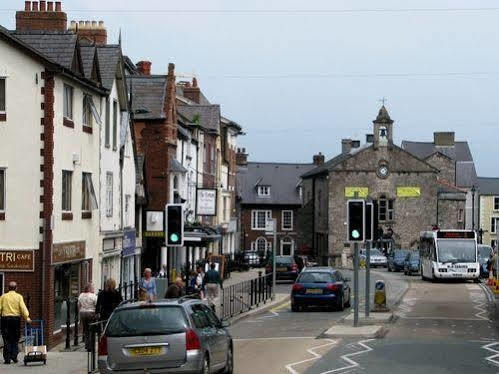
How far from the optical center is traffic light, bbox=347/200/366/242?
27812mm

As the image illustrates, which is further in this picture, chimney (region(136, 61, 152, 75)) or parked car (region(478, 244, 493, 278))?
parked car (region(478, 244, 493, 278))

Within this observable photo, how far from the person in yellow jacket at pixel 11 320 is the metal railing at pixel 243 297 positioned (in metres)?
12.1

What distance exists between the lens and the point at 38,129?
26.1 metres

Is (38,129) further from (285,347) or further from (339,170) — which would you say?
(339,170)

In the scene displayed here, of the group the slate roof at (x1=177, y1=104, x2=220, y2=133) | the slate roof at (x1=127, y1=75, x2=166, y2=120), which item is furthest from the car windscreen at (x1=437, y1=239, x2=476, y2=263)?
the slate roof at (x1=177, y1=104, x2=220, y2=133)

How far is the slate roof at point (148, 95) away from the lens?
4709 centimetres

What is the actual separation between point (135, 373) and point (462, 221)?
8359 centimetres

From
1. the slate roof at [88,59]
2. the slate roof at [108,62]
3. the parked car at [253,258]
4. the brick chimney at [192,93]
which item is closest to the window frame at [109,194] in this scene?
the slate roof at [108,62]

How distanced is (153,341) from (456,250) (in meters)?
38.2

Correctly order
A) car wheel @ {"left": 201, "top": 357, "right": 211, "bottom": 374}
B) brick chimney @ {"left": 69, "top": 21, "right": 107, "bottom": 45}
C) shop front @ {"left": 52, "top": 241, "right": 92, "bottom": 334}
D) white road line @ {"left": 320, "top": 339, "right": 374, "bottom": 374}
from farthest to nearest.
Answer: brick chimney @ {"left": 69, "top": 21, "right": 107, "bottom": 45} → shop front @ {"left": 52, "top": 241, "right": 92, "bottom": 334} → white road line @ {"left": 320, "top": 339, "right": 374, "bottom": 374} → car wheel @ {"left": 201, "top": 357, "right": 211, "bottom": 374}

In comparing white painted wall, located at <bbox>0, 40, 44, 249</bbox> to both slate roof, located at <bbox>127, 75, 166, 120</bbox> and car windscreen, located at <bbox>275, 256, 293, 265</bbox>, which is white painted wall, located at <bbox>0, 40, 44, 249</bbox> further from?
car windscreen, located at <bbox>275, 256, 293, 265</bbox>

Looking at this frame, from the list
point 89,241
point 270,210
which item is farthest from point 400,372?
point 270,210

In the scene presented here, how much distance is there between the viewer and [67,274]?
92.8 ft

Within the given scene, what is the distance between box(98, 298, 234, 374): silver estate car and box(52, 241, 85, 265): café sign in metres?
9.31
